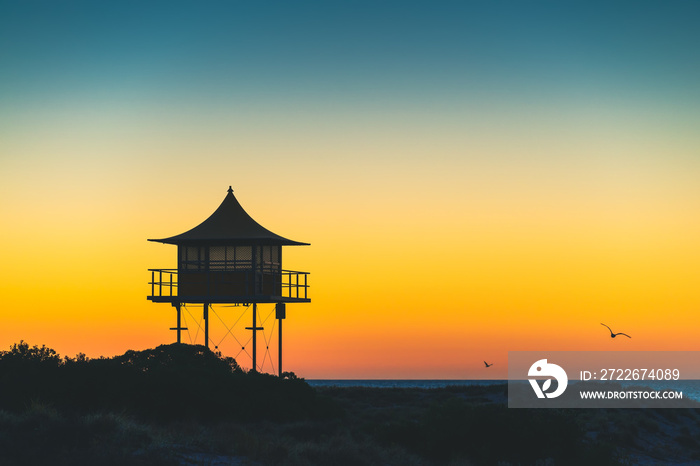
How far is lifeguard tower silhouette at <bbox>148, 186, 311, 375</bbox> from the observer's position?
43.6m

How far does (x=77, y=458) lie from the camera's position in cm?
2309

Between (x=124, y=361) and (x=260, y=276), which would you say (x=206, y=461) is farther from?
(x=260, y=276)

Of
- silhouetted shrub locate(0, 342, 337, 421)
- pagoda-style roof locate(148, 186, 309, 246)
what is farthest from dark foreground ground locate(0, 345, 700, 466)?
pagoda-style roof locate(148, 186, 309, 246)

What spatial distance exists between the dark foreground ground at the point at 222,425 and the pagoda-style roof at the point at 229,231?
5753mm

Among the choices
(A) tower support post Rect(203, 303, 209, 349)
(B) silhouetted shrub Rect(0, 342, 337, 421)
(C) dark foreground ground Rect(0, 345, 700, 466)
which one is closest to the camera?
(C) dark foreground ground Rect(0, 345, 700, 466)

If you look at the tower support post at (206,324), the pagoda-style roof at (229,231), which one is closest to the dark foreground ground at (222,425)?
the tower support post at (206,324)

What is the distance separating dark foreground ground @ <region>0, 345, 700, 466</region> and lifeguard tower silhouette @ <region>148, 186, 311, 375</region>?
375cm

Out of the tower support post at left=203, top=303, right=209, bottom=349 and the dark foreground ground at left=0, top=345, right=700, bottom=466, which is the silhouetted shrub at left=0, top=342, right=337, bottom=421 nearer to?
the dark foreground ground at left=0, top=345, right=700, bottom=466

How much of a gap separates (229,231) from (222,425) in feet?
49.0

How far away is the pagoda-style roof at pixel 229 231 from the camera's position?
4369 centimetres

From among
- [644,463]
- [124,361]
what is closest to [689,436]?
[644,463]

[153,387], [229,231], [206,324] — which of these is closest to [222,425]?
[153,387]

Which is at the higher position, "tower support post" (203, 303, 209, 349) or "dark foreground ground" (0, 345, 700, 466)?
"tower support post" (203, 303, 209, 349)

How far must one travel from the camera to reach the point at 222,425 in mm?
30875
